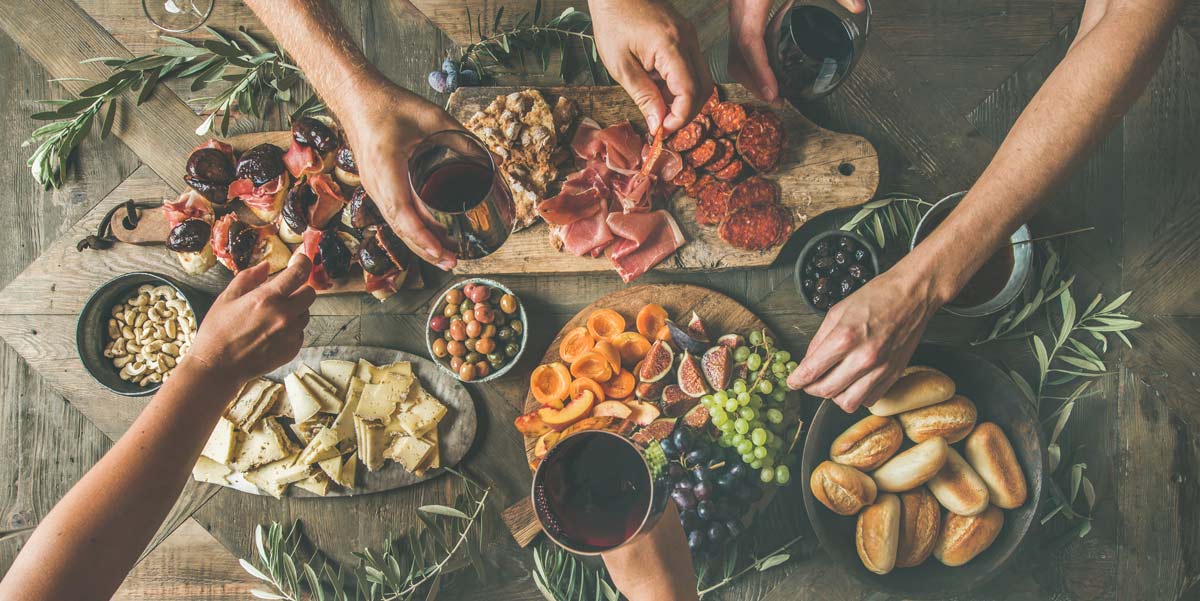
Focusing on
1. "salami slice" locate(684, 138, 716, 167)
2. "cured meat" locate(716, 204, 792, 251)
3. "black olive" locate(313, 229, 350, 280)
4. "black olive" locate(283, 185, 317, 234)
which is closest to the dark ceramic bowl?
"cured meat" locate(716, 204, 792, 251)

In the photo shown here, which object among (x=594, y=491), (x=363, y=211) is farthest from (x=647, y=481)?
(x=363, y=211)

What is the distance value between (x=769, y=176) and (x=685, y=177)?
0.68 ft

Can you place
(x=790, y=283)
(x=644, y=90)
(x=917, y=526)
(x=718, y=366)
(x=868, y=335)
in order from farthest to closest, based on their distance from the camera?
(x=790, y=283)
(x=718, y=366)
(x=917, y=526)
(x=644, y=90)
(x=868, y=335)

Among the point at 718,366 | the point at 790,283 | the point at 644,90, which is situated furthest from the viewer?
the point at 790,283

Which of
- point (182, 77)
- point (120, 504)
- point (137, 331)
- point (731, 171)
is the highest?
point (182, 77)

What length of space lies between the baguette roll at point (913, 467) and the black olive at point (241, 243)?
1.54 m

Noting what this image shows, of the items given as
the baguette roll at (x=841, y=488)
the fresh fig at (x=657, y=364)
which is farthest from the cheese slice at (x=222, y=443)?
the baguette roll at (x=841, y=488)

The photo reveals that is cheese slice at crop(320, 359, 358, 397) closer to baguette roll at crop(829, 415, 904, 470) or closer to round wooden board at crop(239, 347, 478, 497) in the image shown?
→ round wooden board at crop(239, 347, 478, 497)

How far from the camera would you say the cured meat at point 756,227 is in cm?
158

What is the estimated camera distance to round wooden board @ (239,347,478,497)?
1636 mm

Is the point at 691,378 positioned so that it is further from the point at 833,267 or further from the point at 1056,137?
the point at 1056,137

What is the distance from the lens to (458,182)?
1.13 meters

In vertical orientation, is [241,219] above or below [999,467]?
above

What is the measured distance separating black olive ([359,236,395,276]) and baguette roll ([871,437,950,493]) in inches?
47.8
